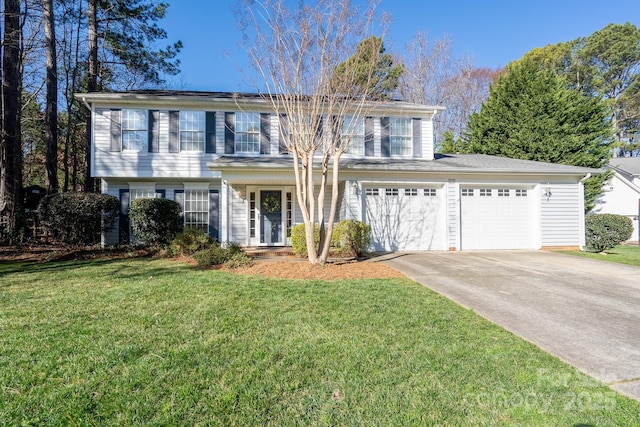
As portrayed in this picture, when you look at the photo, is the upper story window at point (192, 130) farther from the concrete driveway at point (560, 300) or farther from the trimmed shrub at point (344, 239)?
the concrete driveway at point (560, 300)

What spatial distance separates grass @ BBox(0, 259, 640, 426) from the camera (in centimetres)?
200

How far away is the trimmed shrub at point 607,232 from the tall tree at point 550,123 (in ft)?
20.4

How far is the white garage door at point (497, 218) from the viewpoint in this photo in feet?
32.8

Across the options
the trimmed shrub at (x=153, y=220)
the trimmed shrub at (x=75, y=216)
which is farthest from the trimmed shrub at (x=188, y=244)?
the trimmed shrub at (x=75, y=216)

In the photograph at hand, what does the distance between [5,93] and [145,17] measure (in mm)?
7525

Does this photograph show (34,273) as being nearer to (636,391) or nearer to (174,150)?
(174,150)

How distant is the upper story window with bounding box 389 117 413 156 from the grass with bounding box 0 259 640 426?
316 inches

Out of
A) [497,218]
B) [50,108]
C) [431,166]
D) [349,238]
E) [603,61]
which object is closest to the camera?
[349,238]

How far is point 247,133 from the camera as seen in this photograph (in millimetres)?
10945

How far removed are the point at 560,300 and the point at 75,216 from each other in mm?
12600

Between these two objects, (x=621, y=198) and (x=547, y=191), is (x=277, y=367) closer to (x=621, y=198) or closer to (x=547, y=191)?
(x=547, y=191)

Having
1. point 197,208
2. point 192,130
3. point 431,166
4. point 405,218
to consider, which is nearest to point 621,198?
point 431,166

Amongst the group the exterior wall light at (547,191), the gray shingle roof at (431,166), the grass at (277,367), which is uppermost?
the gray shingle roof at (431,166)

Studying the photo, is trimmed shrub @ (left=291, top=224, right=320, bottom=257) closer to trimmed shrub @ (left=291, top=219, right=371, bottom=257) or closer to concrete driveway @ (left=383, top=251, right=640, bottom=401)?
trimmed shrub @ (left=291, top=219, right=371, bottom=257)
